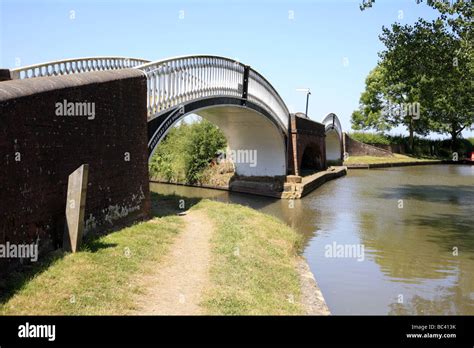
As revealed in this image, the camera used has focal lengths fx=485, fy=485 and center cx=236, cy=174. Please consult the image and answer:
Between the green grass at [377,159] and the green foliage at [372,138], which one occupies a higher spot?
the green foliage at [372,138]

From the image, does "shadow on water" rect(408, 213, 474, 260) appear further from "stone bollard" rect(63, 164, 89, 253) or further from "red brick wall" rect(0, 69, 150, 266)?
"stone bollard" rect(63, 164, 89, 253)

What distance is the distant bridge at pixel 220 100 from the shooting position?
12.7 m

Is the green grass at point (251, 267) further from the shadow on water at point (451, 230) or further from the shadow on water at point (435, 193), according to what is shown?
the shadow on water at point (435, 193)

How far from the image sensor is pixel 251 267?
27.4 feet

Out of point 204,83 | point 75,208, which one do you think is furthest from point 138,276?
point 204,83

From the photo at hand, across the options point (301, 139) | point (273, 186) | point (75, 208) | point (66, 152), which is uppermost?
point (301, 139)

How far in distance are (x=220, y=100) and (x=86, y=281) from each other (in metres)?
12.6

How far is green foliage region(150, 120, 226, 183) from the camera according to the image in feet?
88.4

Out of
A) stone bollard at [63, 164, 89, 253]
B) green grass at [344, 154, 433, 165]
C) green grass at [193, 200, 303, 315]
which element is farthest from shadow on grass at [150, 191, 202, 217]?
green grass at [344, 154, 433, 165]

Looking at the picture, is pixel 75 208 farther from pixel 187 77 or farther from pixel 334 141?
pixel 334 141

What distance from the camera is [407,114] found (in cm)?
4884

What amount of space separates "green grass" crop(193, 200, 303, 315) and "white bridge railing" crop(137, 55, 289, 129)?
3485mm

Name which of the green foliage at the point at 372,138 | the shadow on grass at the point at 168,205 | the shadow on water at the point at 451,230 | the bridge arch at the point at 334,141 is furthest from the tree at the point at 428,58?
the green foliage at the point at 372,138
